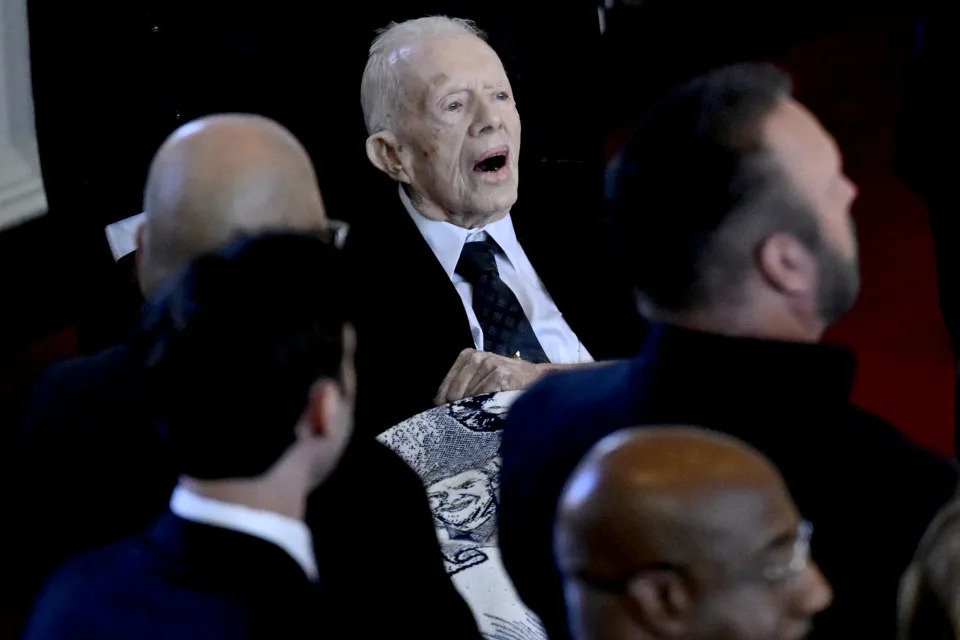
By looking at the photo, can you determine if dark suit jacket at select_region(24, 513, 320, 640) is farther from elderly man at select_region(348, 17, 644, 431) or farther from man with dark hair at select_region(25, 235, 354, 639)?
elderly man at select_region(348, 17, 644, 431)

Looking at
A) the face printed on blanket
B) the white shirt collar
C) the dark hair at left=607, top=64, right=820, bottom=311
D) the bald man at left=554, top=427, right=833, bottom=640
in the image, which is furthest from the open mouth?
the bald man at left=554, top=427, right=833, bottom=640

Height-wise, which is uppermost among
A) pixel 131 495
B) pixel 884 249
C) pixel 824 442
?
pixel 824 442

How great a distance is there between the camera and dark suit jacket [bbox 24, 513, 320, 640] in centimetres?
100

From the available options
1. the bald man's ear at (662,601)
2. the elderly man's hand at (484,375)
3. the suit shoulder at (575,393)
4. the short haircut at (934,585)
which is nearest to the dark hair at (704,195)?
the suit shoulder at (575,393)

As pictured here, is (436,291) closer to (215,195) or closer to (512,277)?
(512,277)

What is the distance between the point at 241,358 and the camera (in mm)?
1010

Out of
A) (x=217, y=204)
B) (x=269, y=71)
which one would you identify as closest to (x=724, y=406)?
(x=217, y=204)

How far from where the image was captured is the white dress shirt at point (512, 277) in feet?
7.66

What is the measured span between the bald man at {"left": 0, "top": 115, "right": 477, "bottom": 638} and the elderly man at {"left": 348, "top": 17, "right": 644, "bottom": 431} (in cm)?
74

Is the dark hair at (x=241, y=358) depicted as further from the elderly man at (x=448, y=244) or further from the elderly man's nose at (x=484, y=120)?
the elderly man's nose at (x=484, y=120)

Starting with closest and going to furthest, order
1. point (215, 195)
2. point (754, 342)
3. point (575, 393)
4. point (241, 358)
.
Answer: point (241, 358) < point (754, 342) < point (575, 393) < point (215, 195)

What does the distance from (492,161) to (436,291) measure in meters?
0.32

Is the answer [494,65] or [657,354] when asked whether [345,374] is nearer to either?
[657,354]

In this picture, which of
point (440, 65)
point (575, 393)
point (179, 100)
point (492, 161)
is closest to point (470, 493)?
point (575, 393)
